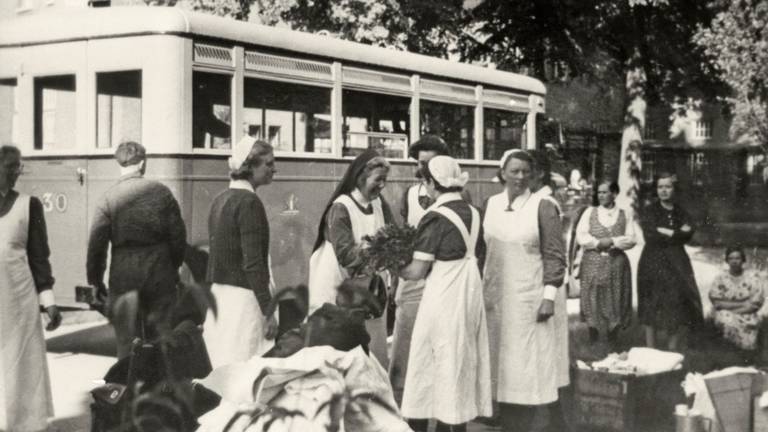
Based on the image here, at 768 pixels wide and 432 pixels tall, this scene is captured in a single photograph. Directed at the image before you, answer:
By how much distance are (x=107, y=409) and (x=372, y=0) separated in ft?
40.6

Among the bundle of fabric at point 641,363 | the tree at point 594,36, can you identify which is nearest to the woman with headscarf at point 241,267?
the bundle of fabric at point 641,363

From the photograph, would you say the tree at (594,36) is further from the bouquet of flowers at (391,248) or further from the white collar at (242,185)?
the white collar at (242,185)

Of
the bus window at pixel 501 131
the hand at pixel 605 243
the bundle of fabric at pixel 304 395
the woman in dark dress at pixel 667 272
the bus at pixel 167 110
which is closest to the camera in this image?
the bundle of fabric at pixel 304 395

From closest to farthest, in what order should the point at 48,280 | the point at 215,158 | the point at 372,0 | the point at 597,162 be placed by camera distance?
the point at 48,280
the point at 215,158
the point at 372,0
the point at 597,162

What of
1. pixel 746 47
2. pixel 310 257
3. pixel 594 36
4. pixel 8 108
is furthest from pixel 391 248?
pixel 594 36

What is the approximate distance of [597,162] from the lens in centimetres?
2086

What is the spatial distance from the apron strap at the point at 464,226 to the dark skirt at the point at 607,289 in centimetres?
422

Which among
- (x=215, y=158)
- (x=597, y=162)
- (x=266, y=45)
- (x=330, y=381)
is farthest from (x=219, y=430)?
(x=597, y=162)

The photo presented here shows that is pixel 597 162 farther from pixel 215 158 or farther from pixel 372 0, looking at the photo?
pixel 215 158

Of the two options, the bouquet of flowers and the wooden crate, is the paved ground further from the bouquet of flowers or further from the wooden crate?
the bouquet of flowers

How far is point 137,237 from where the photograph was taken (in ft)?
20.4

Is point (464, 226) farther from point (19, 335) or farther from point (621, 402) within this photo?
point (19, 335)

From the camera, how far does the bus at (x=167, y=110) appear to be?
770 centimetres

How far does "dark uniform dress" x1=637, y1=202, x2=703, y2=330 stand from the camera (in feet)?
28.7
